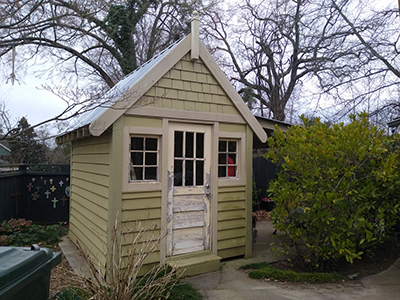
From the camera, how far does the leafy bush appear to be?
682 cm

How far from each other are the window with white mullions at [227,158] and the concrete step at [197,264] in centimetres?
137

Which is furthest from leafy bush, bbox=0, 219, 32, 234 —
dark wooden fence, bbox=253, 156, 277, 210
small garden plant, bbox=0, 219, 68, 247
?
dark wooden fence, bbox=253, 156, 277, 210

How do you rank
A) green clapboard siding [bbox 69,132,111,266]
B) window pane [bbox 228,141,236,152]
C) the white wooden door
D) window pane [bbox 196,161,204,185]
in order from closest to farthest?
green clapboard siding [bbox 69,132,111,266]
the white wooden door
window pane [bbox 196,161,204,185]
window pane [bbox 228,141,236,152]

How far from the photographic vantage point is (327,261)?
5023mm

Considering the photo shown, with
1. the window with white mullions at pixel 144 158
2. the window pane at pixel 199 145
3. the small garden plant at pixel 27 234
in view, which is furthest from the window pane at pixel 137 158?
the small garden plant at pixel 27 234

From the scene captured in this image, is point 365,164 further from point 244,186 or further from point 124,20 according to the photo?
point 124,20

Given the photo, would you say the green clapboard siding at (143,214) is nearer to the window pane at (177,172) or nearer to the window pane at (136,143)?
the window pane at (177,172)

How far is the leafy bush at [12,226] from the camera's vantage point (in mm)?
6816

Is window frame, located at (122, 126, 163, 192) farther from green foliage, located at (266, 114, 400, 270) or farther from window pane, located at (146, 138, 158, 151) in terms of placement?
green foliage, located at (266, 114, 400, 270)

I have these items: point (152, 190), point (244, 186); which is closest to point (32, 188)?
point (152, 190)

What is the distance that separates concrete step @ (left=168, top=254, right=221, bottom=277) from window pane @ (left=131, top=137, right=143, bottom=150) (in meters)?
1.75

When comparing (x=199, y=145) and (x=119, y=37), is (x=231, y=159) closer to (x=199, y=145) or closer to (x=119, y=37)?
(x=199, y=145)

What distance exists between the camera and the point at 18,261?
2.15 m

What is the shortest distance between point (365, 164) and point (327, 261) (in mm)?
1649
